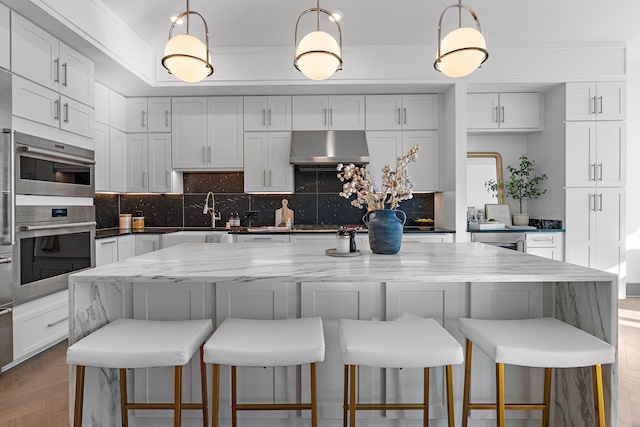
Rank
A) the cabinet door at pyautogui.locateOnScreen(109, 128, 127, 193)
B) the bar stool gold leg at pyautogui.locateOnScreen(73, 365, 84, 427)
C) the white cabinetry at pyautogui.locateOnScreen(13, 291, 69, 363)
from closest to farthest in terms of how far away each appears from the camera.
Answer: the bar stool gold leg at pyautogui.locateOnScreen(73, 365, 84, 427) → the white cabinetry at pyautogui.locateOnScreen(13, 291, 69, 363) → the cabinet door at pyautogui.locateOnScreen(109, 128, 127, 193)

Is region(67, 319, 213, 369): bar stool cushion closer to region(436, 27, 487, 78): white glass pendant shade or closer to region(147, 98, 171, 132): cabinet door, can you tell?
region(436, 27, 487, 78): white glass pendant shade

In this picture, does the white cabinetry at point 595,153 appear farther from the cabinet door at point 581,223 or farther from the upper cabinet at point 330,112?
the upper cabinet at point 330,112

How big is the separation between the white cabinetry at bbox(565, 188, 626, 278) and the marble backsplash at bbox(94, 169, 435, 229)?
1508 mm

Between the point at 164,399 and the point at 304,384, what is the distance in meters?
0.69

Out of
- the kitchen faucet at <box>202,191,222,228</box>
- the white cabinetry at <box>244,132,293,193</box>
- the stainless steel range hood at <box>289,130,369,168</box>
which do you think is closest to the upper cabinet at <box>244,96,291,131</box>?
the white cabinetry at <box>244,132,293,193</box>

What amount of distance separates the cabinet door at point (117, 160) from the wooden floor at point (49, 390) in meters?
1.89

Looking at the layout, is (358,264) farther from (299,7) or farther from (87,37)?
(87,37)

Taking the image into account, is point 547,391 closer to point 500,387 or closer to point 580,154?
point 500,387

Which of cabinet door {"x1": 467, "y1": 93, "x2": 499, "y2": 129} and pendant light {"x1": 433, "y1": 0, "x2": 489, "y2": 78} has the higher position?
cabinet door {"x1": 467, "y1": 93, "x2": 499, "y2": 129}

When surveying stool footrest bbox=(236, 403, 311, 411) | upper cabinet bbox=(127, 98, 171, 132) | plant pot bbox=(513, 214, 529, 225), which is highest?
upper cabinet bbox=(127, 98, 171, 132)

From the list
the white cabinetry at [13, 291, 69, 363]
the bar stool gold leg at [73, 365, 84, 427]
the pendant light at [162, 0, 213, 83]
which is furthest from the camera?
the white cabinetry at [13, 291, 69, 363]

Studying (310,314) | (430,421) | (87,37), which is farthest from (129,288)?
(87,37)

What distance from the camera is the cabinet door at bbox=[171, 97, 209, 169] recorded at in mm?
4363

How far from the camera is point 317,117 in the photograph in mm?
4312
